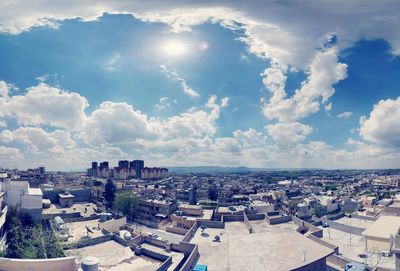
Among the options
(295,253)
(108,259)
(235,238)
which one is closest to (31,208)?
(108,259)

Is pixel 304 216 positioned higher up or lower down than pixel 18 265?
lower down

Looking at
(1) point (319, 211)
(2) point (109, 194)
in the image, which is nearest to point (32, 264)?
(2) point (109, 194)

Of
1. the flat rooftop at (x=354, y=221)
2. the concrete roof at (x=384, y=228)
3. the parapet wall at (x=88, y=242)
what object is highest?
the concrete roof at (x=384, y=228)

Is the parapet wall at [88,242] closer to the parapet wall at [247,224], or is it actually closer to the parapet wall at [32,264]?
the parapet wall at [32,264]

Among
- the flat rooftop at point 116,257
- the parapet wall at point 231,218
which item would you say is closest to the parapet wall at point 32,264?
the flat rooftop at point 116,257

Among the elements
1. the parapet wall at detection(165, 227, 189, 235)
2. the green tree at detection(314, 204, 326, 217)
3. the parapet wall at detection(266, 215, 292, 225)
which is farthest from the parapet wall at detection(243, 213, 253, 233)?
the green tree at detection(314, 204, 326, 217)

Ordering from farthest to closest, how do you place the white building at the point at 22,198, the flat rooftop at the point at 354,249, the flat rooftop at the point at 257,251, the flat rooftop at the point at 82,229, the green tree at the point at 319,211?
the green tree at the point at 319,211, the white building at the point at 22,198, the flat rooftop at the point at 82,229, the flat rooftop at the point at 354,249, the flat rooftop at the point at 257,251

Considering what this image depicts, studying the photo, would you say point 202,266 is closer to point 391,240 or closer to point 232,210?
point 391,240

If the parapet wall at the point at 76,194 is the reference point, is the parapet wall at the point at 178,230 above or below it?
below
